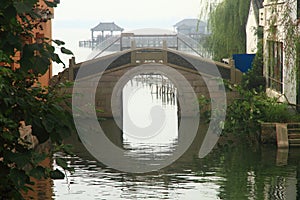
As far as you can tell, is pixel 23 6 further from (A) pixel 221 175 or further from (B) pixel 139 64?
(B) pixel 139 64

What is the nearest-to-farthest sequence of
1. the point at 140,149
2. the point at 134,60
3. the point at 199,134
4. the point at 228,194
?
the point at 228,194 < the point at 140,149 < the point at 199,134 < the point at 134,60

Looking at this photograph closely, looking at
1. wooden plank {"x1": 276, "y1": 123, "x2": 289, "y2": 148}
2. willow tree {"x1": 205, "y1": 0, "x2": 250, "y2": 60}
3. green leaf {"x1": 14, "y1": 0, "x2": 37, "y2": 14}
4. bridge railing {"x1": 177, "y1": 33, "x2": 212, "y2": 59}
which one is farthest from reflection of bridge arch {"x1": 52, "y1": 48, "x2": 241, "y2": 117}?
green leaf {"x1": 14, "y1": 0, "x2": 37, "y2": 14}

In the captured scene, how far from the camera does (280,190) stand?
37.5 ft

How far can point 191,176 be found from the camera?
42.9ft

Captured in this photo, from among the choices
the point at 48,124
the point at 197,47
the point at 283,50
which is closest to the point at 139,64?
the point at 197,47

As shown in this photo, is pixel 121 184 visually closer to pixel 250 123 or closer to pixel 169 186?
pixel 169 186

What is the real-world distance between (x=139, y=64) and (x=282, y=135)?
8.94 meters

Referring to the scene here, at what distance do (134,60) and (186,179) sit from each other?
41.0 ft

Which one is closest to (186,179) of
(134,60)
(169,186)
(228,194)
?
(169,186)

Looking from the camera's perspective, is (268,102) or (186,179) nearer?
(186,179)

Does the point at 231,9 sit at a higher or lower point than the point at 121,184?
higher

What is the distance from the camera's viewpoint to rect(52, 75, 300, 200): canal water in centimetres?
1114

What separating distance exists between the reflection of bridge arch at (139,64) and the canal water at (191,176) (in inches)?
209

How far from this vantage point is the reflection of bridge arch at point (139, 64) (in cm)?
2470
